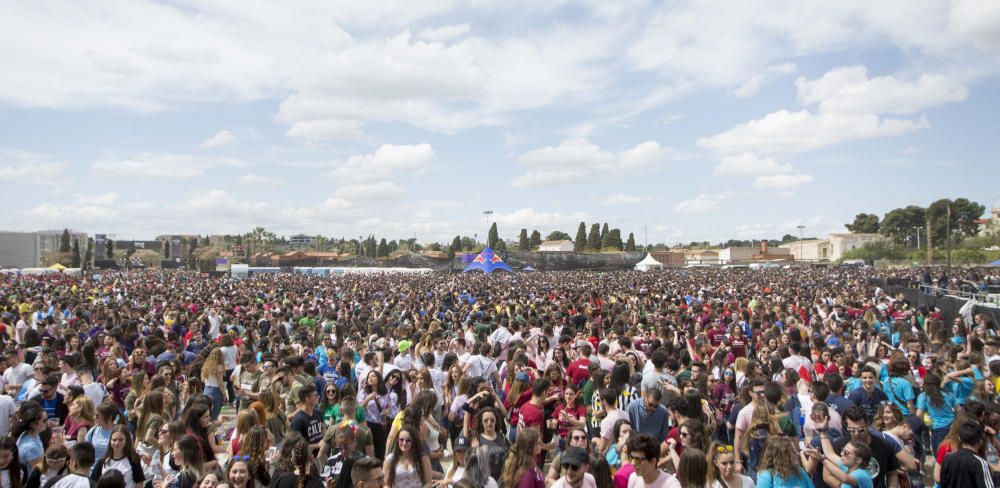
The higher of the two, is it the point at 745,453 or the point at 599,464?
the point at 599,464

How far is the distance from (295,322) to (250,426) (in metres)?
9.90

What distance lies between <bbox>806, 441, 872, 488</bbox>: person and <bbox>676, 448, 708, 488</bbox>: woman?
973 millimetres

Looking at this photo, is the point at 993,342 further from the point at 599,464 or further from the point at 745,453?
the point at 599,464

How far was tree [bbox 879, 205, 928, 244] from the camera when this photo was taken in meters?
108

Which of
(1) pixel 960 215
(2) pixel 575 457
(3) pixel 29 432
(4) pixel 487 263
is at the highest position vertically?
(1) pixel 960 215

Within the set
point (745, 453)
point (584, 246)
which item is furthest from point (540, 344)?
point (584, 246)

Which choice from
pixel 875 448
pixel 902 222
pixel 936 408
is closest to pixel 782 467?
pixel 875 448

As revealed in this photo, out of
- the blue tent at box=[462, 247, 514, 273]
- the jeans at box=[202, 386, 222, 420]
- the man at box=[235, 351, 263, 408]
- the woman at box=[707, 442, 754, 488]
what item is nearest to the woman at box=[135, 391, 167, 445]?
the man at box=[235, 351, 263, 408]

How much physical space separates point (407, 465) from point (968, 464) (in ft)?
12.4

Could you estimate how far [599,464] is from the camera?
12.9 ft

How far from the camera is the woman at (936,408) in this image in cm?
595

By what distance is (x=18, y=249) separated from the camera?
90.7m

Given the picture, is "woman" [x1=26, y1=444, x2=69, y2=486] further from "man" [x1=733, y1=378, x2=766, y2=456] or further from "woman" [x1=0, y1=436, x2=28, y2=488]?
"man" [x1=733, y1=378, x2=766, y2=456]

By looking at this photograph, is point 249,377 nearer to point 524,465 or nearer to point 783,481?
point 524,465
